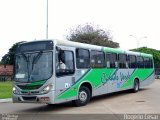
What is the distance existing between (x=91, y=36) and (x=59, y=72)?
149 feet

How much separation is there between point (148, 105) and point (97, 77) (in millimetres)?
3106

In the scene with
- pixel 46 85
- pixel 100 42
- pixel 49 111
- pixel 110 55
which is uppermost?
pixel 100 42

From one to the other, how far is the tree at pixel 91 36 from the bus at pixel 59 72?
40.4 meters

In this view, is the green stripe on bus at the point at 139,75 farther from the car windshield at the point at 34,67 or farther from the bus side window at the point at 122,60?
the car windshield at the point at 34,67

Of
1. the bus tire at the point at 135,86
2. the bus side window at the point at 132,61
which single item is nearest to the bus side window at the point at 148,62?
the bus tire at the point at 135,86

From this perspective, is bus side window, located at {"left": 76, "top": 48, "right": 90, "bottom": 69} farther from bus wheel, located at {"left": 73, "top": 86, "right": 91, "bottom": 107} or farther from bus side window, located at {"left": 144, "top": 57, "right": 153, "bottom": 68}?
bus side window, located at {"left": 144, "top": 57, "right": 153, "bottom": 68}

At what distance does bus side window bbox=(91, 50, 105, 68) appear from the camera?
17078mm

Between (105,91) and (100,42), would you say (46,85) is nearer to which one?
(105,91)

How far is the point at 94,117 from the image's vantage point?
12.2 metres

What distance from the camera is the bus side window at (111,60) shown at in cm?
1864

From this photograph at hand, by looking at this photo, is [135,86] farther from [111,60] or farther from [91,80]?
[91,80]

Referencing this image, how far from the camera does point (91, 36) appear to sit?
5938cm

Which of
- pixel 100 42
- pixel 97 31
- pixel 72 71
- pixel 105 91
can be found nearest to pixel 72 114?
pixel 72 71

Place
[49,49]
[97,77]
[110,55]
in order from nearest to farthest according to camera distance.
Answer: [49,49] < [97,77] < [110,55]
